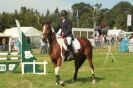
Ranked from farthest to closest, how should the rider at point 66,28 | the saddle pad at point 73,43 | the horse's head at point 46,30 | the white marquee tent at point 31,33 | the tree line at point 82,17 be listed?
the tree line at point 82,17
the white marquee tent at point 31,33
the rider at point 66,28
the saddle pad at point 73,43
the horse's head at point 46,30

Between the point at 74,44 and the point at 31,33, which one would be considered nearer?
the point at 74,44

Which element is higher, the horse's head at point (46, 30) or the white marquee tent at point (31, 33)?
the horse's head at point (46, 30)

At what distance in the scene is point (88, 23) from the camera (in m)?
132

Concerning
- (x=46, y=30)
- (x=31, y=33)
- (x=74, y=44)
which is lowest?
(x=31, y=33)

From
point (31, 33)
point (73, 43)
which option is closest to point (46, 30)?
point (73, 43)

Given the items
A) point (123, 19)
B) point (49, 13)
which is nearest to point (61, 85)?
point (49, 13)

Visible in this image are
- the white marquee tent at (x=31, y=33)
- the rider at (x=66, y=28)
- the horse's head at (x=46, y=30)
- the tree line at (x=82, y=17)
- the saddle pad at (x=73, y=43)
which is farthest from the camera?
the tree line at (x=82, y=17)

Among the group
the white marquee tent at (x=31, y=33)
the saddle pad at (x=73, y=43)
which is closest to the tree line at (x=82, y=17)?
the white marquee tent at (x=31, y=33)

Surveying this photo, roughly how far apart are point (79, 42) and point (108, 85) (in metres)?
2.40

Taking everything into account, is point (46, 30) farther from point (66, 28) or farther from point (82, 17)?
point (82, 17)

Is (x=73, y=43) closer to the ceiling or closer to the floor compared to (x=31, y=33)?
closer to the ceiling

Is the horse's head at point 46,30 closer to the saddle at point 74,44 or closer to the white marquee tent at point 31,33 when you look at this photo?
the saddle at point 74,44

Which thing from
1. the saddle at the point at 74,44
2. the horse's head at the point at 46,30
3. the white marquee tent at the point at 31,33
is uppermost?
the horse's head at the point at 46,30

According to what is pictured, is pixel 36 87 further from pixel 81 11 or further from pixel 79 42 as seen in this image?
pixel 81 11
